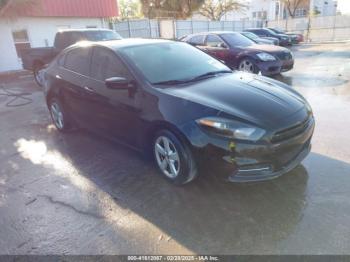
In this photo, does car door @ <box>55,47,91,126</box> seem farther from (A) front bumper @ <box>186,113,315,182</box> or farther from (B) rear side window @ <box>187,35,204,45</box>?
(B) rear side window @ <box>187,35,204,45</box>

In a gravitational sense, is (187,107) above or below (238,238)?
above

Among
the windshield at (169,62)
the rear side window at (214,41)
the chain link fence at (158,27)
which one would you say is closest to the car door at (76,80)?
the windshield at (169,62)

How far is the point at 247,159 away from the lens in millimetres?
2830

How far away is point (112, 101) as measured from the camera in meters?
3.83

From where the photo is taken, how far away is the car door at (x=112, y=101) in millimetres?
3603

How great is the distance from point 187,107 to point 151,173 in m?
1.16

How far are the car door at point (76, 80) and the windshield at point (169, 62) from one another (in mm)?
875

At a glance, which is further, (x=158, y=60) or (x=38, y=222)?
(x=158, y=60)

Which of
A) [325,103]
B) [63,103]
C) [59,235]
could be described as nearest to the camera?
[59,235]

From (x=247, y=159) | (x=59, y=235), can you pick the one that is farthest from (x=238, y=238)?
(x=59, y=235)

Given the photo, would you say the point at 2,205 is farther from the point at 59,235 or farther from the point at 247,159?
the point at 247,159

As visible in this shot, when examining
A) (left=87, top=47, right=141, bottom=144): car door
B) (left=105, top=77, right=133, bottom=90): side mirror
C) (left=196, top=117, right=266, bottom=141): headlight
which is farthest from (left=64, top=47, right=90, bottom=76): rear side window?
(left=196, top=117, right=266, bottom=141): headlight

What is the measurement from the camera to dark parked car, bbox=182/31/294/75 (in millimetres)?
8797

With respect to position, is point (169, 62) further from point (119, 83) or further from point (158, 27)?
point (158, 27)
